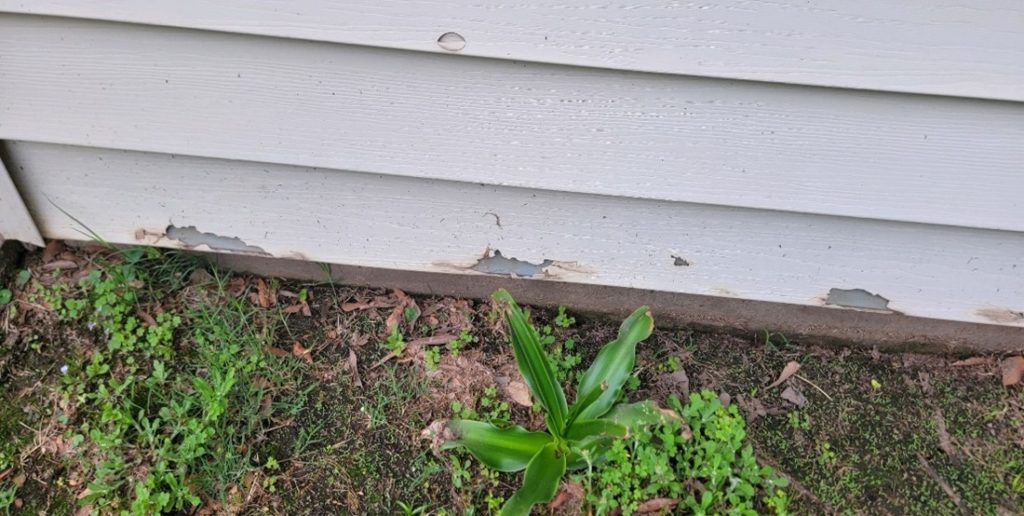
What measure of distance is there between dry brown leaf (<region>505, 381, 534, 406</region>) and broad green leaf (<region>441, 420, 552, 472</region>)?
17 cm

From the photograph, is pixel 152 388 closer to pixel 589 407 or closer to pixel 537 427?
pixel 537 427

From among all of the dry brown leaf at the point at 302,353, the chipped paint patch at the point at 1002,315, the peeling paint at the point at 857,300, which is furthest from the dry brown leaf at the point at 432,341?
the chipped paint patch at the point at 1002,315

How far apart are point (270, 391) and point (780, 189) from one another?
140cm

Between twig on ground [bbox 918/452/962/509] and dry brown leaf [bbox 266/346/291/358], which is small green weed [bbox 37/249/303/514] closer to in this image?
dry brown leaf [bbox 266/346/291/358]

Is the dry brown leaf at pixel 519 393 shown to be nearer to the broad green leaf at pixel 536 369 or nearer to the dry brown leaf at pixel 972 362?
the broad green leaf at pixel 536 369

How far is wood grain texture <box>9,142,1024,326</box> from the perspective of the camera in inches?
65.2

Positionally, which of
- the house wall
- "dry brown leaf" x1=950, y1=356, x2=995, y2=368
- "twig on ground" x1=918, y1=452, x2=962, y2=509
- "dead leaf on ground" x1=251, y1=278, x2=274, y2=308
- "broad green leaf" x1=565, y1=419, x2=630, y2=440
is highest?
the house wall

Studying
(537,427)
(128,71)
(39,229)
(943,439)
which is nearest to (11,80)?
(128,71)

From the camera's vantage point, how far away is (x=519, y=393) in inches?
72.1

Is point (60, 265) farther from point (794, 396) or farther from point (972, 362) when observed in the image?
point (972, 362)

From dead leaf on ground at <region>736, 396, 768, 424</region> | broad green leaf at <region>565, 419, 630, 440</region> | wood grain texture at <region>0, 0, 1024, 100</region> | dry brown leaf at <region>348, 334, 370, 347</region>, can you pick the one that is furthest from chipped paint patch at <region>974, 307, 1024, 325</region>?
dry brown leaf at <region>348, 334, 370, 347</region>

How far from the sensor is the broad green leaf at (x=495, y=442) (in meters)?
1.61

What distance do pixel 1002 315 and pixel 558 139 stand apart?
1.33 m

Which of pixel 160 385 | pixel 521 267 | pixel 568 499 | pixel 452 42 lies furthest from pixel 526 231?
pixel 160 385
